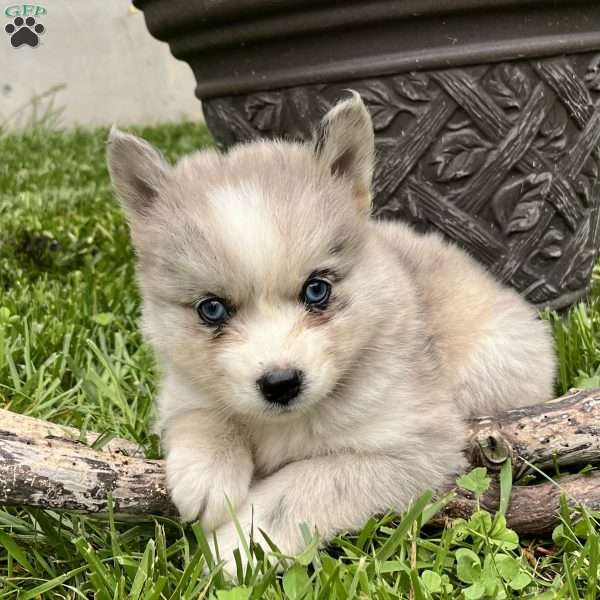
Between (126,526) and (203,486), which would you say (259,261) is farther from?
(126,526)

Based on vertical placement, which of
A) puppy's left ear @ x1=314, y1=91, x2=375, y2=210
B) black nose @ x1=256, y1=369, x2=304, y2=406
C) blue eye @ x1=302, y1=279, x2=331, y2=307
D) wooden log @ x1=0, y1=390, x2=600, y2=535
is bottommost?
wooden log @ x1=0, y1=390, x2=600, y2=535

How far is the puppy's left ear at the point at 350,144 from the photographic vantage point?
263 cm

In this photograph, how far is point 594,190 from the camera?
14.0ft

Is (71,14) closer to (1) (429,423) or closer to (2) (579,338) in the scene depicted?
(2) (579,338)

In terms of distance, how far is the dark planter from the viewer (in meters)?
3.71

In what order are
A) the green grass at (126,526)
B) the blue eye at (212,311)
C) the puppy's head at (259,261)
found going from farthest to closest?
the blue eye at (212,311), the puppy's head at (259,261), the green grass at (126,526)

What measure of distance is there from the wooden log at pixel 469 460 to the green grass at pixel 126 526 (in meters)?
0.08

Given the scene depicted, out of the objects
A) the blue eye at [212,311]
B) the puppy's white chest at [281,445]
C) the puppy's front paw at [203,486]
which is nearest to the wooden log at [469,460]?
the puppy's front paw at [203,486]

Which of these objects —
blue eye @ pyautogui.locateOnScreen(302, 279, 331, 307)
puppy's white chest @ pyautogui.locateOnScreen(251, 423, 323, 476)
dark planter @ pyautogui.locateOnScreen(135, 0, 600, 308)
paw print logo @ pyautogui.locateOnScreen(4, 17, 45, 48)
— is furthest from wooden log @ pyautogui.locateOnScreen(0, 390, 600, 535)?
paw print logo @ pyautogui.locateOnScreen(4, 17, 45, 48)

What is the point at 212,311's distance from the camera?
8.04 ft

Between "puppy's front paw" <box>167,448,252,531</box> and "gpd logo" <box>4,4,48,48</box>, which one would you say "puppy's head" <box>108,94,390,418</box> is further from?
"gpd logo" <box>4,4,48,48</box>

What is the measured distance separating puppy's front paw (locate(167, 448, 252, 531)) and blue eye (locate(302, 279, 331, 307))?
23.2 inches

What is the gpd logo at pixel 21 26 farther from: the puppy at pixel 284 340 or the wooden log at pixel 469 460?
the wooden log at pixel 469 460

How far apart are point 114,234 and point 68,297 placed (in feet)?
4.81
